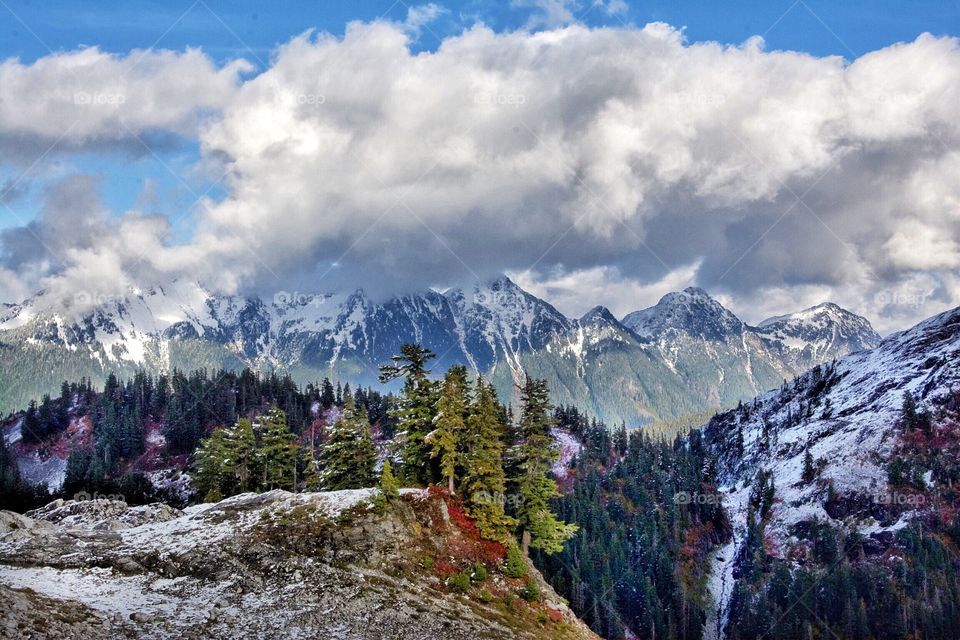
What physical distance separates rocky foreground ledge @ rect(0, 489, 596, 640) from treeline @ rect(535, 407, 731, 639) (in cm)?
6571

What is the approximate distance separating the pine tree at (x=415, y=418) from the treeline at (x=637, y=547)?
5781 centimetres

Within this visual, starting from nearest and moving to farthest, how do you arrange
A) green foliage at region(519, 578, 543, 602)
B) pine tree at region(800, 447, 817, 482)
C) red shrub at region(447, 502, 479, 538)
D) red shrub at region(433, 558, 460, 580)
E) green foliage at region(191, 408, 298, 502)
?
1. red shrub at region(433, 558, 460, 580)
2. green foliage at region(519, 578, 543, 602)
3. red shrub at region(447, 502, 479, 538)
4. green foliage at region(191, 408, 298, 502)
5. pine tree at region(800, 447, 817, 482)

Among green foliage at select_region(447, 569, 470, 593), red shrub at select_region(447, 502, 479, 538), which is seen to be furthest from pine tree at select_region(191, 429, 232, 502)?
green foliage at select_region(447, 569, 470, 593)

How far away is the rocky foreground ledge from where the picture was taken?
34656mm

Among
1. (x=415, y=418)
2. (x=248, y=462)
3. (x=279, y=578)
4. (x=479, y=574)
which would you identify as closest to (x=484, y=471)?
(x=415, y=418)

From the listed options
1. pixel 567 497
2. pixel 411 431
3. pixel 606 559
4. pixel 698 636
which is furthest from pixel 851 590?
pixel 411 431

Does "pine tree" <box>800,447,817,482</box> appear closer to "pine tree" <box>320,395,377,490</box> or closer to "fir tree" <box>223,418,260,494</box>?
"pine tree" <box>320,395,377,490</box>

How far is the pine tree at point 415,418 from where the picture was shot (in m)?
59.7

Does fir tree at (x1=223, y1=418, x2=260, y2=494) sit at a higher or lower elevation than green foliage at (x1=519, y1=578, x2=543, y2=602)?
higher

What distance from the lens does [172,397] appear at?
636 feet

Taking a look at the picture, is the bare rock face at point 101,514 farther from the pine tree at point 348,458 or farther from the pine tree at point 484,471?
the pine tree at point 484,471

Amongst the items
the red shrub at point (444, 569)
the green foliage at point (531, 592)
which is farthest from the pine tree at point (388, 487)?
the green foliage at point (531, 592)

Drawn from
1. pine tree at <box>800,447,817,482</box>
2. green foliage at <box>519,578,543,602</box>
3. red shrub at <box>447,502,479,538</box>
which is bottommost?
green foliage at <box>519,578,543,602</box>

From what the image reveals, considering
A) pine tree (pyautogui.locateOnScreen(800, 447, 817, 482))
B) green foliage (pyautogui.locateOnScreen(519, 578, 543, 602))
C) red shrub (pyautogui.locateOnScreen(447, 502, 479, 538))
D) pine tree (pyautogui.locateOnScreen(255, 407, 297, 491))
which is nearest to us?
green foliage (pyautogui.locateOnScreen(519, 578, 543, 602))
